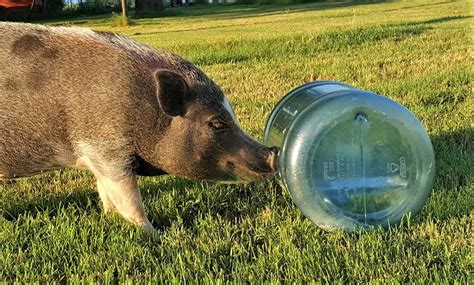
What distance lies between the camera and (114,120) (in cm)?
364

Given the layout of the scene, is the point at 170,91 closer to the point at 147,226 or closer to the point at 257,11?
the point at 147,226

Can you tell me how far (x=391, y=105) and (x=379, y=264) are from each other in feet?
3.05

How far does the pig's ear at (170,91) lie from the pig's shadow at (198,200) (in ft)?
2.31

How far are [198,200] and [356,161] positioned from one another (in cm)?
120

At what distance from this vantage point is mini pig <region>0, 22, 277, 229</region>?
3660mm

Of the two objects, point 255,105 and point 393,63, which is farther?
point 393,63

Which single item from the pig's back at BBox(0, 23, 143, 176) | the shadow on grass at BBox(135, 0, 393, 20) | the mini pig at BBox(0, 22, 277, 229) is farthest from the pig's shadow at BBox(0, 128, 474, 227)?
the shadow on grass at BBox(135, 0, 393, 20)

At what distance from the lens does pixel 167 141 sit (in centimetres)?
373

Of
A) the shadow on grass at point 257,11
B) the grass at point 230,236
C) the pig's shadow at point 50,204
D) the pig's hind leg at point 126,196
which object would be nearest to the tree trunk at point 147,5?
the shadow on grass at point 257,11

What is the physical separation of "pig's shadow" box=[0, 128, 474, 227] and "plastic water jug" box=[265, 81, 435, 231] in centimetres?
34

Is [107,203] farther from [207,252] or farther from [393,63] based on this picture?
[393,63]

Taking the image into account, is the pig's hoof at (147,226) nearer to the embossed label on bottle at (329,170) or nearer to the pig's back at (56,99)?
the pig's back at (56,99)

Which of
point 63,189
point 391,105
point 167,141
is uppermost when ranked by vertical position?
point 391,105

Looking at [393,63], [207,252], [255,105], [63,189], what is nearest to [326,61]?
[393,63]
